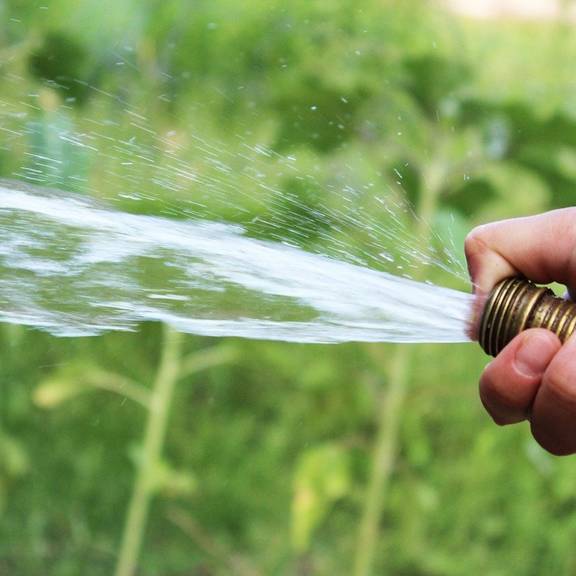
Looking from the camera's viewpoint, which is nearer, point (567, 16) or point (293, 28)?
point (293, 28)

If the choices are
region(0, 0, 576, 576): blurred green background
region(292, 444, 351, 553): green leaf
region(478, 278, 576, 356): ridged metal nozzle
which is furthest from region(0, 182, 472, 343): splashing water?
region(292, 444, 351, 553): green leaf

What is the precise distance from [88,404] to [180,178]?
19.2 inches

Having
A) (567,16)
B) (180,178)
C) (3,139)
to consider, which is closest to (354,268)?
(180,178)

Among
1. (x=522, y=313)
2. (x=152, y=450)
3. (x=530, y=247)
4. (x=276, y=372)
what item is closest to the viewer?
(x=522, y=313)

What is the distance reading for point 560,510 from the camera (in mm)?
1628

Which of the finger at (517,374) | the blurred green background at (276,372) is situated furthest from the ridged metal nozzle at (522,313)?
the blurred green background at (276,372)

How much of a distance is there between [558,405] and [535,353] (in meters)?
0.05

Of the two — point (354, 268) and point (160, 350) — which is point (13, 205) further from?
point (160, 350)

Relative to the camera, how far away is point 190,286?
84cm

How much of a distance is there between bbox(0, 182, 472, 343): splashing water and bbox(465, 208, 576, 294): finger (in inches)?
1.7

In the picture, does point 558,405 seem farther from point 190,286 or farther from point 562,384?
point 190,286

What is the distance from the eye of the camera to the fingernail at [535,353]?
0.66 m

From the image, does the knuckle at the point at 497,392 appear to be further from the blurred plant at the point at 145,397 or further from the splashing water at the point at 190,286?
the blurred plant at the point at 145,397

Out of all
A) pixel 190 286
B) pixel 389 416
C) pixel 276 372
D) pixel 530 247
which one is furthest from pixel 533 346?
pixel 276 372
